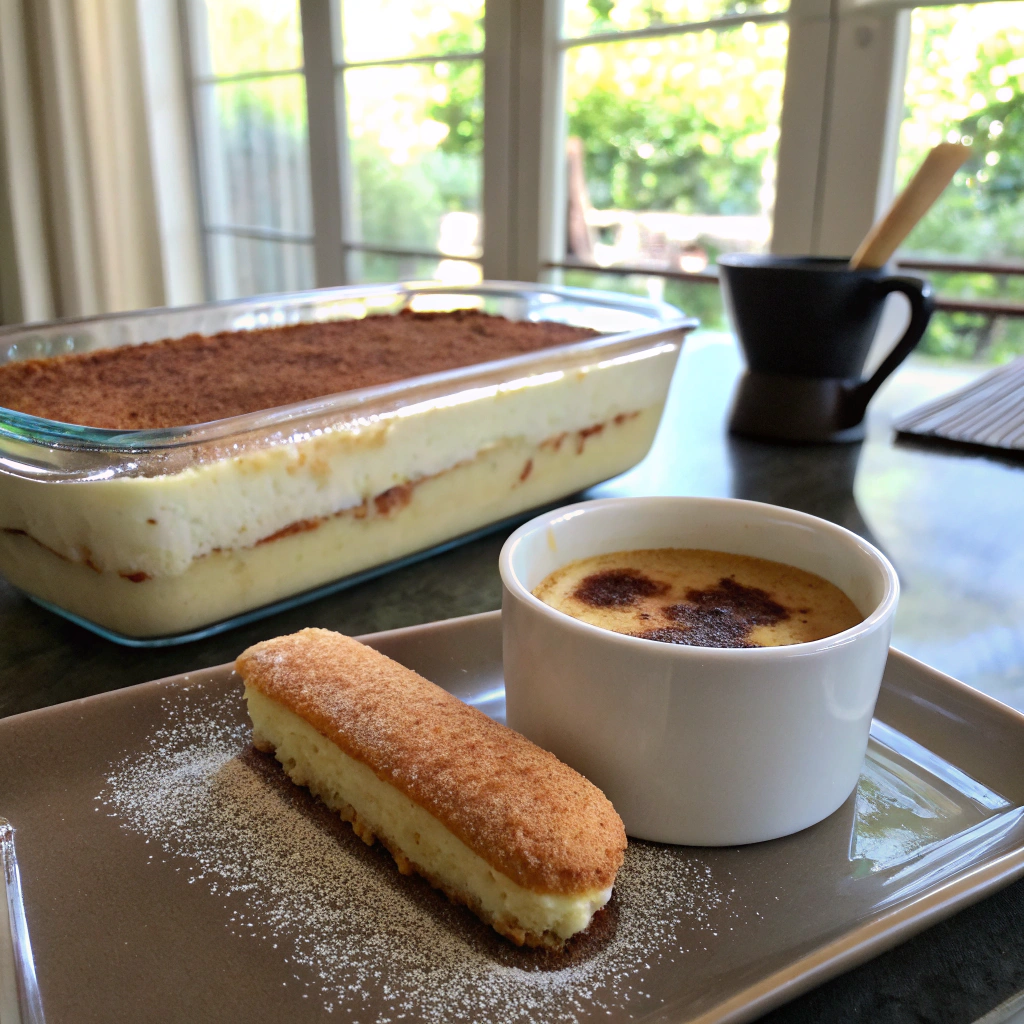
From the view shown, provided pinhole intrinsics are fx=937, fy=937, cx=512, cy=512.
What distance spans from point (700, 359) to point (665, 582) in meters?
1.29

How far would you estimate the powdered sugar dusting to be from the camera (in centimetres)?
39

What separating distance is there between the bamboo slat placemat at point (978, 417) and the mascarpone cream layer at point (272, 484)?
622 mm

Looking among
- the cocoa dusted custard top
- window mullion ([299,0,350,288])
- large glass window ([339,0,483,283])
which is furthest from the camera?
window mullion ([299,0,350,288])

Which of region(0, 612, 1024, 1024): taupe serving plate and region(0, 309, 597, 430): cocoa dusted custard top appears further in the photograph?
region(0, 309, 597, 430): cocoa dusted custard top

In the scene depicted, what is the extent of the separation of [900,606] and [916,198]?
0.55 metres

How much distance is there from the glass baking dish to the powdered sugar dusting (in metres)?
0.15

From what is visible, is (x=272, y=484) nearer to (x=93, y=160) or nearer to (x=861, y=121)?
(x=861, y=121)

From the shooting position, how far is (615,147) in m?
2.88

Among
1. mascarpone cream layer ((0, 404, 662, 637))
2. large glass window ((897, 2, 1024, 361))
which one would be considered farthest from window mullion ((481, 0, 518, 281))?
mascarpone cream layer ((0, 404, 662, 637))

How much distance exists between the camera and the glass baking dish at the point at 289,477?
24.7 inches

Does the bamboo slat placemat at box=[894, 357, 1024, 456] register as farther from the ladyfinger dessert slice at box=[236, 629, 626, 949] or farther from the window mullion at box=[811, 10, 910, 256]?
the ladyfinger dessert slice at box=[236, 629, 626, 949]

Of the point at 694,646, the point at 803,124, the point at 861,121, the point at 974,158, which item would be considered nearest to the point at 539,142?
the point at 803,124

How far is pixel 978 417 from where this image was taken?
4.41 ft

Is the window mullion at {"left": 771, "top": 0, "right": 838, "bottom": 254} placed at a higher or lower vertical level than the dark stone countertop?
higher
